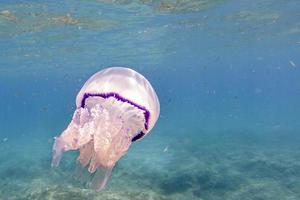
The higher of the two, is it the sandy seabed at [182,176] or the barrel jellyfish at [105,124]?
the barrel jellyfish at [105,124]

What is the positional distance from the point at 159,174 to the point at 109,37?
12.6m

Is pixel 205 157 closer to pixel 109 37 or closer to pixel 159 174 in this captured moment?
pixel 159 174

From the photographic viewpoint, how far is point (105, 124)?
3484mm

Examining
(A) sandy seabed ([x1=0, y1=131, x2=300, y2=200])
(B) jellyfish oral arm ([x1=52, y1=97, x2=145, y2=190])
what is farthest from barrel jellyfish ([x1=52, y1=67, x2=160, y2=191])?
(A) sandy seabed ([x1=0, y1=131, x2=300, y2=200])

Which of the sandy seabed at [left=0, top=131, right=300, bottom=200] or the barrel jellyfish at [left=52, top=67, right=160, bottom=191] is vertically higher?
the barrel jellyfish at [left=52, top=67, right=160, bottom=191]

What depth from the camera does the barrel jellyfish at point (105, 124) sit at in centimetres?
343

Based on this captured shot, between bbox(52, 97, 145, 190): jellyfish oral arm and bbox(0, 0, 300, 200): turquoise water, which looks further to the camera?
bbox(0, 0, 300, 200): turquoise water

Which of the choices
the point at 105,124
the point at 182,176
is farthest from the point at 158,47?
the point at 105,124

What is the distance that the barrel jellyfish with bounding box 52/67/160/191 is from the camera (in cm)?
343

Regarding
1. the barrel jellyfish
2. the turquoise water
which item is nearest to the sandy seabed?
the turquoise water

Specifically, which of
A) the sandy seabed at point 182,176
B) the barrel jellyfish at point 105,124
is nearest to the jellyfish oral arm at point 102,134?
the barrel jellyfish at point 105,124

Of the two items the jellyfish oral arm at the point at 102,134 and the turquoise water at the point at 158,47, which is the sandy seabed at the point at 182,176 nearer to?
the turquoise water at the point at 158,47

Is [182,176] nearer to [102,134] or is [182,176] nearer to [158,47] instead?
[102,134]

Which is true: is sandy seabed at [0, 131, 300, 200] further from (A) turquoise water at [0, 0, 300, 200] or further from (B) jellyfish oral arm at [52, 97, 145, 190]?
(B) jellyfish oral arm at [52, 97, 145, 190]
